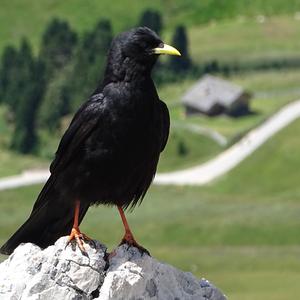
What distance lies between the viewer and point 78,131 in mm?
18688

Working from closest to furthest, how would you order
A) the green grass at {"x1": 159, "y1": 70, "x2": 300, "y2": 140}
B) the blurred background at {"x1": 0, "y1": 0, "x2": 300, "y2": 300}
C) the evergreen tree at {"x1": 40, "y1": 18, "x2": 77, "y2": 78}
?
1. the blurred background at {"x1": 0, "y1": 0, "x2": 300, "y2": 300}
2. the green grass at {"x1": 159, "y1": 70, "x2": 300, "y2": 140}
3. the evergreen tree at {"x1": 40, "y1": 18, "x2": 77, "y2": 78}

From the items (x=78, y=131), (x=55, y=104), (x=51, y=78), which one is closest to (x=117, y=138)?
(x=78, y=131)

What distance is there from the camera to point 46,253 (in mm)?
18469

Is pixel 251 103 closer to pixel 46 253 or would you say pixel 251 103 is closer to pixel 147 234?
pixel 147 234

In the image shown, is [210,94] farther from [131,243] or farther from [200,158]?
[131,243]

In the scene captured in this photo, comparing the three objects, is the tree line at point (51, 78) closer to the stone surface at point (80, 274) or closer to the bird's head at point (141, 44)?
the stone surface at point (80, 274)

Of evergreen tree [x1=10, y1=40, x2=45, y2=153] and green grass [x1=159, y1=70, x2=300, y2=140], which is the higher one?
evergreen tree [x1=10, y1=40, x2=45, y2=153]

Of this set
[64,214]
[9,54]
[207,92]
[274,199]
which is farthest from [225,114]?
[64,214]

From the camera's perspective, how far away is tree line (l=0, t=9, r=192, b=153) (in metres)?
152

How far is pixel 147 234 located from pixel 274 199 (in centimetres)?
1649

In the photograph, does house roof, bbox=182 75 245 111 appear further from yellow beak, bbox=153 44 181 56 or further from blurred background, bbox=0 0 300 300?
yellow beak, bbox=153 44 181 56

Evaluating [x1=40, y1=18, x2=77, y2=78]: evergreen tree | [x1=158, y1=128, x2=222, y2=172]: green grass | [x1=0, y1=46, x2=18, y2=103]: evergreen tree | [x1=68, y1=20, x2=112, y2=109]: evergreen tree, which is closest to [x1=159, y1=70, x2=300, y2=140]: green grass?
[x1=158, y1=128, x2=222, y2=172]: green grass

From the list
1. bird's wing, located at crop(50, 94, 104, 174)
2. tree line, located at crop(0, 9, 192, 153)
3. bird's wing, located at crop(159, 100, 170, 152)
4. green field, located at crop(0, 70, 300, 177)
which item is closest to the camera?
bird's wing, located at crop(50, 94, 104, 174)

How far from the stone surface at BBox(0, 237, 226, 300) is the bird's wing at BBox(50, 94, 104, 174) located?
1.44 m
